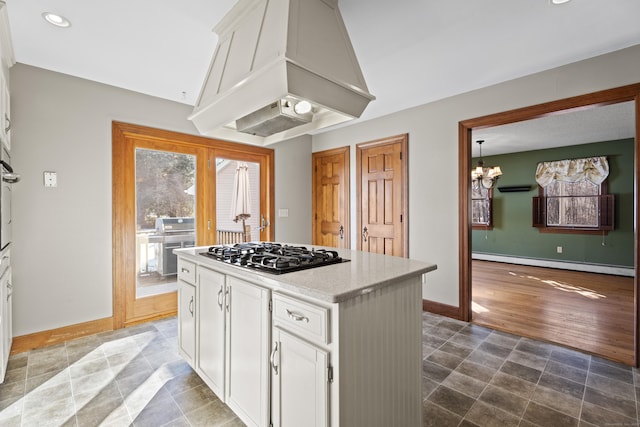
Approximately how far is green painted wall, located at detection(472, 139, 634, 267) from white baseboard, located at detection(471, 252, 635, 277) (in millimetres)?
76

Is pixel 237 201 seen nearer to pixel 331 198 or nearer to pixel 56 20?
pixel 331 198

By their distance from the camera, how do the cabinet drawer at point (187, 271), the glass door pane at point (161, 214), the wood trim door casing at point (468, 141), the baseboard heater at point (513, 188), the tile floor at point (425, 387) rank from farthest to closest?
the baseboard heater at point (513, 188), the glass door pane at point (161, 214), the wood trim door casing at point (468, 141), the cabinet drawer at point (187, 271), the tile floor at point (425, 387)

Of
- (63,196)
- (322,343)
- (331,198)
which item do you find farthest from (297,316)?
(331,198)

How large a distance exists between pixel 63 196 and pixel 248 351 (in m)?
2.55

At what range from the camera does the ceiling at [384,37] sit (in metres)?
1.90

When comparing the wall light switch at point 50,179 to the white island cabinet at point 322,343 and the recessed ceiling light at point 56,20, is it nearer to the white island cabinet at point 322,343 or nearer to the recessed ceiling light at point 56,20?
the recessed ceiling light at point 56,20

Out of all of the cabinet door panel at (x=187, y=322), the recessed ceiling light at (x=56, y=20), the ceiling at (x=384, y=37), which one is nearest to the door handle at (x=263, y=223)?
the ceiling at (x=384, y=37)

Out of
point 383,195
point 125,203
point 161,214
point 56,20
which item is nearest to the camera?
point 56,20

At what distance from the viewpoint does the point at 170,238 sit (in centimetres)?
343

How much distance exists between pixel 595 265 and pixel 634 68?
499cm

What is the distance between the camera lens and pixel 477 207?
7.38 m

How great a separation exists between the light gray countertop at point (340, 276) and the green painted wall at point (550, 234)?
6.33 metres

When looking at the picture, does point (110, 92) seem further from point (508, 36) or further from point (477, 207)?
point (477, 207)

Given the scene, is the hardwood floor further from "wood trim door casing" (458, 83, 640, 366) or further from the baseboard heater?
the baseboard heater
